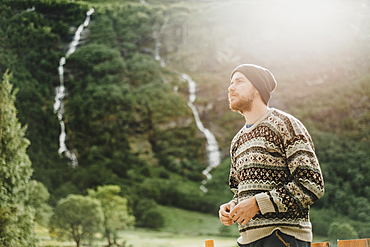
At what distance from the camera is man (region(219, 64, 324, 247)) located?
3.27 feet

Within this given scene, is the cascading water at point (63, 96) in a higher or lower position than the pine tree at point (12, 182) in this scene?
higher

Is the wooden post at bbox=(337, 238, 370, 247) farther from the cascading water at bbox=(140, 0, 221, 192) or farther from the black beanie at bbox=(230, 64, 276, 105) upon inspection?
the cascading water at bbox=(140, 0, 221, 192)

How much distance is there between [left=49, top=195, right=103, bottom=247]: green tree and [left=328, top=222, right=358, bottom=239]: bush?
21.9 ft

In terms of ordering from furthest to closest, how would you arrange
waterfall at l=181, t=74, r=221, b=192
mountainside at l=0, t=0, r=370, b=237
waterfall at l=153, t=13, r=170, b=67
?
waterfall at l=153, t=13, r=170, b=67 → waterfall at l=181, t=74, r=221, b=192 → mountainside at l=0, t=0, r=370, b=237

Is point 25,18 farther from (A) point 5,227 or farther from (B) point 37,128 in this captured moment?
(A) point 5,227

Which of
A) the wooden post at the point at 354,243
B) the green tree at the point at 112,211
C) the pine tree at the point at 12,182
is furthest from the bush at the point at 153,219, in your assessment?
the wooden post at the point at 354,243

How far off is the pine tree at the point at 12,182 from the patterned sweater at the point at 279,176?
630 cm

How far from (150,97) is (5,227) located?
7.47 meters

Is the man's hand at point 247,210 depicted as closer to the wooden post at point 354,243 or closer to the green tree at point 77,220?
the wooden post at point 354,243

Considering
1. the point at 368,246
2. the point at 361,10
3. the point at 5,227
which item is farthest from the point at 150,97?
the point at 368,246

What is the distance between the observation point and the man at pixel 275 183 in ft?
3.27

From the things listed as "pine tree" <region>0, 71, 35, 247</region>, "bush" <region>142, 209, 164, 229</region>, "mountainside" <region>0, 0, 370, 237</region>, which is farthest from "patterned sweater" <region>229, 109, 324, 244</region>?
"mountainside" <region>0, 0, 370, 237</region>

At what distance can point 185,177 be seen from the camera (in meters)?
11.3

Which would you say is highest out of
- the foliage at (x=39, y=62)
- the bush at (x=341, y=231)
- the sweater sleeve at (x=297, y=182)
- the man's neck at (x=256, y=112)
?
the foliage at (x=39, y=62)
